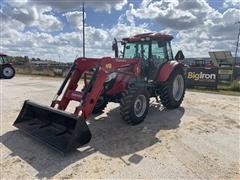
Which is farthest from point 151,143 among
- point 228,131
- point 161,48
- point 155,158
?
point 161,48

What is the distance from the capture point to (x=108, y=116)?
24.6 ft

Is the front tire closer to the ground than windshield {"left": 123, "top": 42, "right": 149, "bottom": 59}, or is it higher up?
closer to the ground

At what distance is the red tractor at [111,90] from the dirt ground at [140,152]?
11.9 inches

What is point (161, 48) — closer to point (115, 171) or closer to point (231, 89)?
point (115, 171)

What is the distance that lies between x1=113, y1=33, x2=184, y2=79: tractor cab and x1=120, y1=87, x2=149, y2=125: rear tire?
1419 millimetres

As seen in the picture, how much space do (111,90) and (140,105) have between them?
2.80 ft

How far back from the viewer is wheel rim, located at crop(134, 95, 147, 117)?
652cm

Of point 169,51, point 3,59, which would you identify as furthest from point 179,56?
point 3,59

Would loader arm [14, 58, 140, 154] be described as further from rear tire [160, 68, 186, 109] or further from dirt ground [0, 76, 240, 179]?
rear tire [160, 68, 186, 109]

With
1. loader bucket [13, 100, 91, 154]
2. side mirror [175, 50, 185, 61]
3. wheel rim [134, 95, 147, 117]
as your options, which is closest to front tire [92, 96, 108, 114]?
wheel rim [134, 95, 147, 117]

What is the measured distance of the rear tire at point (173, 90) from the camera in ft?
26.0

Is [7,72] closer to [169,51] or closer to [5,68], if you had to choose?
[5,68]

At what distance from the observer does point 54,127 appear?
5570 mm

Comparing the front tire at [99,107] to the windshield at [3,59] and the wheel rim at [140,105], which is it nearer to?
the wheel rim at [140,105]
